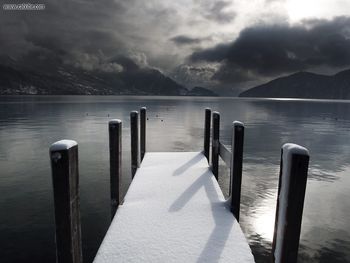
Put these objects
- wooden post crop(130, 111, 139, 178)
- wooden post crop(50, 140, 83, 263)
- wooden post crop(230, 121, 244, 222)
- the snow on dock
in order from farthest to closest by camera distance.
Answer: wooden post crop(130, 111, 139, 178) < wooden post crop(230, 121, 244, 222) < the snow on dock < wooden post crop(50, 140, 83, 263)

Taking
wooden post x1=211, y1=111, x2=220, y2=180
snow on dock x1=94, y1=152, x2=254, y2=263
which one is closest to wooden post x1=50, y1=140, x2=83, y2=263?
snow on dock x1=94, y1=152, x2=254, y2=263

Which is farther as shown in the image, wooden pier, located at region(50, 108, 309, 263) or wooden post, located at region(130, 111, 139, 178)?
wooden post, located at region(130, 111, 139, 178)

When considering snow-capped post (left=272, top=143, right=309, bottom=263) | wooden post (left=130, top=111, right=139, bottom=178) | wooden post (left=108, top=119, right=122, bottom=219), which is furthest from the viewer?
wooden post (left=130, top=111, right=139, bottom=178)

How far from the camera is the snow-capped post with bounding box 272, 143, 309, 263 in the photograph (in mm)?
3400

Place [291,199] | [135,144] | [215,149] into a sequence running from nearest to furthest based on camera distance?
[291,199]
[215,149]
[135,144]

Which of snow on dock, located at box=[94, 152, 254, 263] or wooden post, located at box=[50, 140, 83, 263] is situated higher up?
wooden post, located at box=[50, 140, 83, 263]

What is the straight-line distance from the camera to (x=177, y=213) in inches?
234

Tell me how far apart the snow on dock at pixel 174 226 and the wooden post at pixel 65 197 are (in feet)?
2.24

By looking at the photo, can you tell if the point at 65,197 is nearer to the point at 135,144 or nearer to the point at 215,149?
the point at 135,144

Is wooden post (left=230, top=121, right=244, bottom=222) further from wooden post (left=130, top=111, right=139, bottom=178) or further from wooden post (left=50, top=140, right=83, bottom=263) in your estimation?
wooden post (left=130, top=111, right=139, bottom=178)

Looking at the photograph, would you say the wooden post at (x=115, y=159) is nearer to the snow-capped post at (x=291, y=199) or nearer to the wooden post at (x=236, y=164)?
the wooden post at (x=236, y=164)

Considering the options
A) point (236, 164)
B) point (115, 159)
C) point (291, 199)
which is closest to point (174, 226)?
point (236, 164)

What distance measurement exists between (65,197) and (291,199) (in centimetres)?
299

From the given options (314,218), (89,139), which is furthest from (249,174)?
(89,139)
